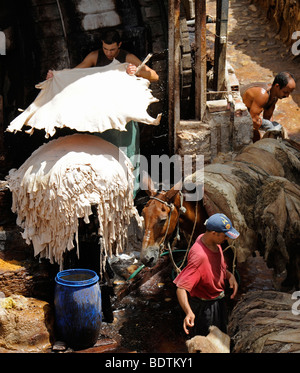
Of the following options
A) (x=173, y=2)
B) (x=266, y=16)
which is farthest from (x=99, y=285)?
(x=266, y=16)

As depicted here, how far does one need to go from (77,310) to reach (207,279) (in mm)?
1676

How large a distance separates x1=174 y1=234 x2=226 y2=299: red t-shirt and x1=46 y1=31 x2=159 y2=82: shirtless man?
8.96 ft

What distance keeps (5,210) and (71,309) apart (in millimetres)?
1873

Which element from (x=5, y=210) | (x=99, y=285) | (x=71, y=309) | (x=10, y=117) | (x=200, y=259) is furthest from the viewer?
(x=10, y=117)

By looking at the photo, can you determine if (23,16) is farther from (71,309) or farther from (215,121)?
(71,309)

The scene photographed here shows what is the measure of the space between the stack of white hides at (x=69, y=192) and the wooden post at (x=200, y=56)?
217cm

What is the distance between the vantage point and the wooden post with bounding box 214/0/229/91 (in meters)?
9.31

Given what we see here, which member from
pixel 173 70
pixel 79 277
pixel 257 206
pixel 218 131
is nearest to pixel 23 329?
pixel 79 277

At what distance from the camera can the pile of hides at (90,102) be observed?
21.5ft

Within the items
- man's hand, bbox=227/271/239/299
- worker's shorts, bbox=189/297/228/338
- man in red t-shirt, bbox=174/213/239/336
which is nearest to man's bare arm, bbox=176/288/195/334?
man in red t-shirt, bbox=174/213/239/336

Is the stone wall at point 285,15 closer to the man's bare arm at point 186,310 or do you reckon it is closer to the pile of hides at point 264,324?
the pile of hides at point 264,324

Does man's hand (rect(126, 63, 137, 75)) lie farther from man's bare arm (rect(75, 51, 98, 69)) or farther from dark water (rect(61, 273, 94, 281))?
dark water (rect(61, 273, 94, 281))

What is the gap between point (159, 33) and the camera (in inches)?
340

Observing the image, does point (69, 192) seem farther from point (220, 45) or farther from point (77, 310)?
point (220, 45)
